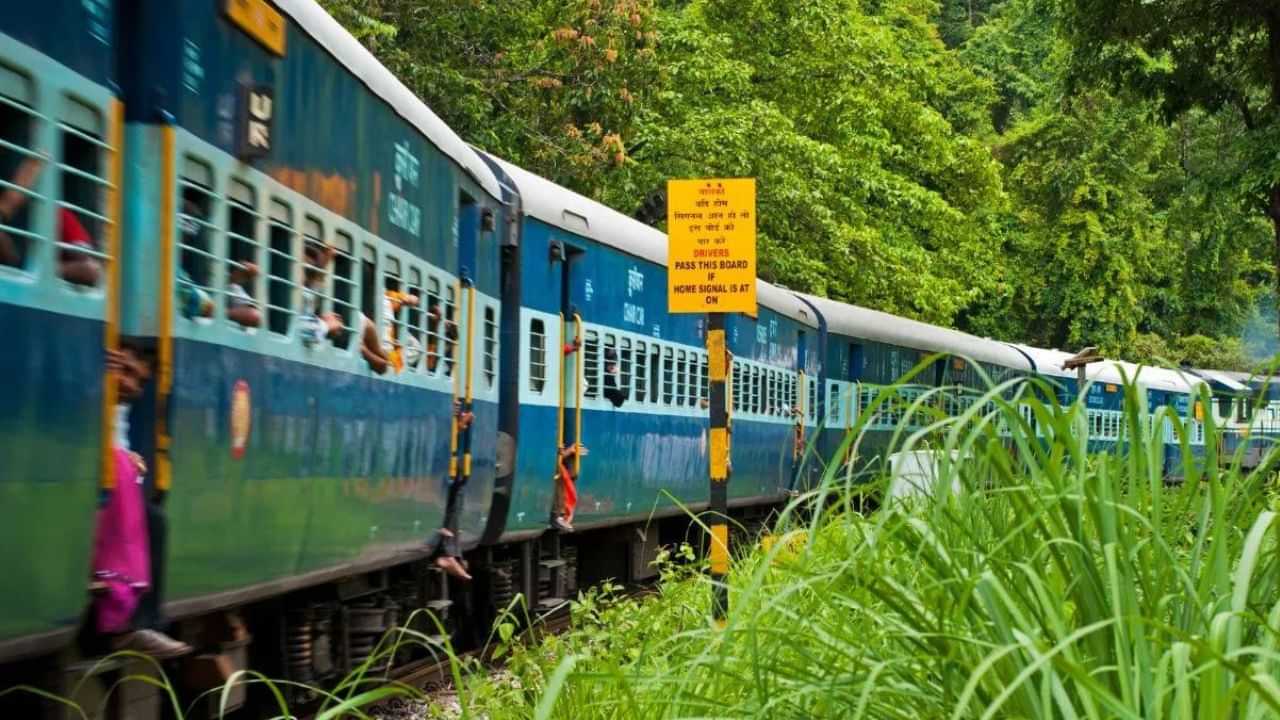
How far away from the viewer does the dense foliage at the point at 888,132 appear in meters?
18.5

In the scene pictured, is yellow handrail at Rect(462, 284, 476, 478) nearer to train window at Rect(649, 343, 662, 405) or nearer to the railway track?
the railway track

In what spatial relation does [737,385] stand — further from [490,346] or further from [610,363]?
[490,346]

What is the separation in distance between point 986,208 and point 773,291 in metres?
19.9

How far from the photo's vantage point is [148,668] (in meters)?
5.81

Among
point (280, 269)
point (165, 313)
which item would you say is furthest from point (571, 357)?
point (165, 313)

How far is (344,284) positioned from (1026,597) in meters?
4.61

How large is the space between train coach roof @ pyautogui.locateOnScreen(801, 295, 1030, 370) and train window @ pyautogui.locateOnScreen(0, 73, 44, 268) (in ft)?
65.6

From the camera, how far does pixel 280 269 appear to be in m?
6.76

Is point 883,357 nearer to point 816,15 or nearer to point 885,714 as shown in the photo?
point 816,15

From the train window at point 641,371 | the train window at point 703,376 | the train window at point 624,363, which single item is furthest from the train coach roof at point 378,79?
the train window at point 703,376

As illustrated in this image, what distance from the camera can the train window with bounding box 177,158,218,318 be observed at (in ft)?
18.5

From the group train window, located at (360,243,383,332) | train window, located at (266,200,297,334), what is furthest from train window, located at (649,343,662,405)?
train window, located at (266,200,297,334)

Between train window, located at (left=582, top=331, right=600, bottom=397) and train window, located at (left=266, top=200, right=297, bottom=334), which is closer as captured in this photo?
train window, located at (left=266, top=200, right=297, bottom=334)

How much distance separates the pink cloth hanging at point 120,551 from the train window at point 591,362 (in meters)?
8.72
